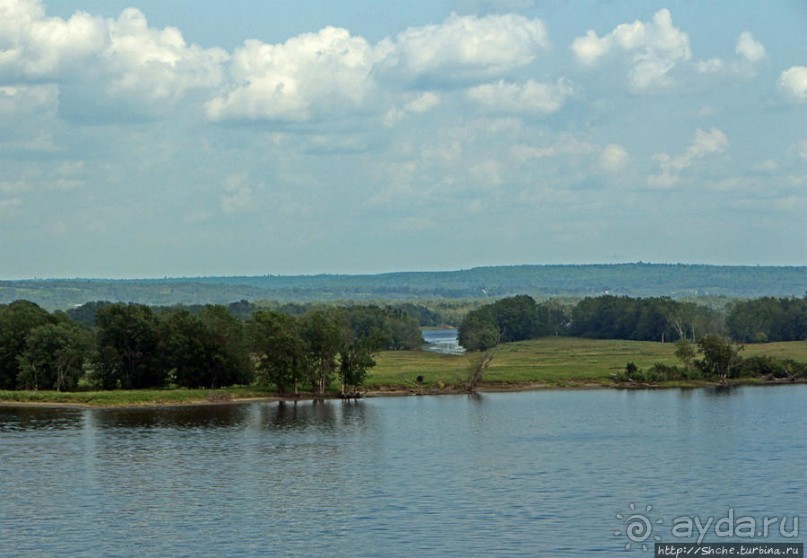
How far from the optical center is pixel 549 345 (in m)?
187

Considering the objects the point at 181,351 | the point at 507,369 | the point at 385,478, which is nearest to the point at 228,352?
the point at 181,351

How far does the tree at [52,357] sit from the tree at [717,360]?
68.0 m

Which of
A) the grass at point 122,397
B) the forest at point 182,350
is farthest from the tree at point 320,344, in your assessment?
the grass at point 122,397

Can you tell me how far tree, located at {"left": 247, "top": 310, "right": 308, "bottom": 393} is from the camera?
11081 centimetres

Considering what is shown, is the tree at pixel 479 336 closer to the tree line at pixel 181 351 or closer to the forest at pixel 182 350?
the forest at pixel 182 350

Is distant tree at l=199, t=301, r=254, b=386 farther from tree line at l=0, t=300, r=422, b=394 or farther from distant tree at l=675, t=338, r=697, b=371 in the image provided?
distant tree at l=675, t=338, r=697, b=371

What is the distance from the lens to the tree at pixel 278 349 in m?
111

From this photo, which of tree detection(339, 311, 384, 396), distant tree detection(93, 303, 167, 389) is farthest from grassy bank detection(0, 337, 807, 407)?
tree detection(339, 311, 384, 396)

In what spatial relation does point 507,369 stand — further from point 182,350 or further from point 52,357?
point 52,357

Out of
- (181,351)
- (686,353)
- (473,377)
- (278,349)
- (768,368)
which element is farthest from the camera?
(768,368)

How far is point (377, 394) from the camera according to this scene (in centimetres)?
11831

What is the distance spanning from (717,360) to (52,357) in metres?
72.6

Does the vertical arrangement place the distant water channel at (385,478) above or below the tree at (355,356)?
below
